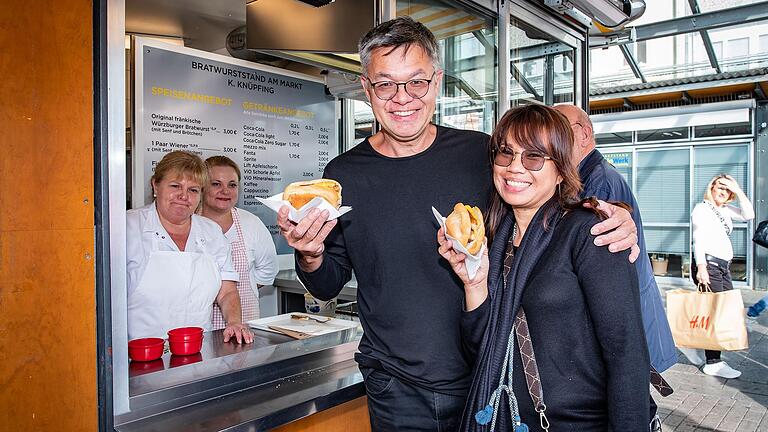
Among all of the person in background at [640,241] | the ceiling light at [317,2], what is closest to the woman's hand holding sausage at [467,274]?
the person in background at [640,241]

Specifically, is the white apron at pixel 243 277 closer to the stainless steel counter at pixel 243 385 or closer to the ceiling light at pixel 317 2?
the stainless steel counter at pixel 243 385

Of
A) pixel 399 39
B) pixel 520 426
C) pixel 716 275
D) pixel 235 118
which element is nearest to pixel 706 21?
pixel 716 275

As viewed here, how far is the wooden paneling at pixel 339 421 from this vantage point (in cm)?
239

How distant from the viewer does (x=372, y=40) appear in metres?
2.02

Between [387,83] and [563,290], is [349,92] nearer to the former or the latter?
[387,83]

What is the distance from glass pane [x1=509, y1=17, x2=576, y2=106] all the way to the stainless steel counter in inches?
96.8

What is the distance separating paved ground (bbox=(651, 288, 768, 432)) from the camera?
4.94m

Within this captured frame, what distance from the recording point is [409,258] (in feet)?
6.68

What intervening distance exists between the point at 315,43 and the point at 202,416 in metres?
2.70

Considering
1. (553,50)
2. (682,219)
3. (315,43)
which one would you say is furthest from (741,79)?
(315,43)

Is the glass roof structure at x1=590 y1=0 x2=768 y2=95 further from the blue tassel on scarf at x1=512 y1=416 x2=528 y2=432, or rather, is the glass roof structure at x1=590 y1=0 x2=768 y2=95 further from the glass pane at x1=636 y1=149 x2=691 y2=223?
the blue tassel on scarf at x1=512 y1=416 x2=528 y2=432

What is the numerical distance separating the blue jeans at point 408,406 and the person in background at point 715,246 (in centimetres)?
529

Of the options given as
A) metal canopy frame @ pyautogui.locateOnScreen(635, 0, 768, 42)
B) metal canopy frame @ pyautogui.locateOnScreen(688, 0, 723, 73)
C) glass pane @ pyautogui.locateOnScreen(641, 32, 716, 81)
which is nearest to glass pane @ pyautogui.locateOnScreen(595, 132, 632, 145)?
glass pane @ pyautogui.locateOnScreen(641, 32, 716, 81)

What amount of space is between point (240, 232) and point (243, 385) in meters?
2.29
